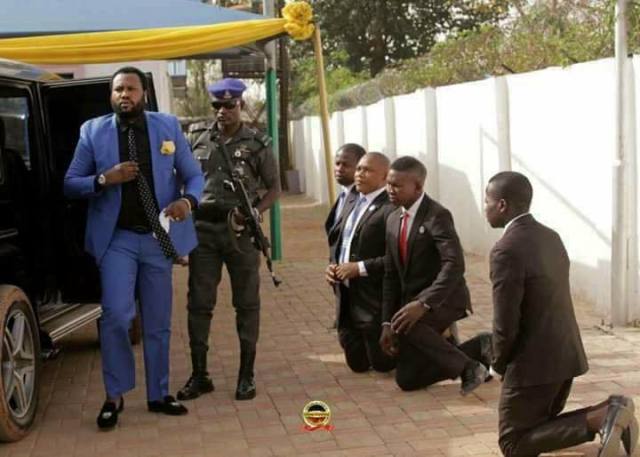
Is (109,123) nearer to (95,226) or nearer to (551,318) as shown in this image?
(95,226)

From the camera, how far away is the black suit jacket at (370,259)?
19.3 ft

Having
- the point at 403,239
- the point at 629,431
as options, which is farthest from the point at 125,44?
the point at 629,431

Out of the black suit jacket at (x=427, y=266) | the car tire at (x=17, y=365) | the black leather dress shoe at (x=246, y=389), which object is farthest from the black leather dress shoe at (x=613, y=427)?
the car tire at (x=17, y=365)

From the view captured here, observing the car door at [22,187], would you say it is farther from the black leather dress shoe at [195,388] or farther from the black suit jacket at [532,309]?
the black suit jacket at [532,309]

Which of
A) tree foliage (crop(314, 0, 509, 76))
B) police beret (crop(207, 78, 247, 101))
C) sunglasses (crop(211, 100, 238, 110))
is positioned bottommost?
sunglasses (crop(211, 100, 238, 110))

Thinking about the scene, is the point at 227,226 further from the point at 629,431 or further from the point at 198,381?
the point at 629,431

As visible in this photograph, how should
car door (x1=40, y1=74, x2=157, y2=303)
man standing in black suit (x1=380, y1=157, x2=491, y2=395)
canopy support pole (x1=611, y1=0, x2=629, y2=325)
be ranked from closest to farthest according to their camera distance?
man standing in black suit (x1=380, y1=157, x2=491, y2=395) < car door (x1=40, y1=74, x2=157, y2=303) < canopy support pole (x1=611, y1=0, x2=629, y2=325)

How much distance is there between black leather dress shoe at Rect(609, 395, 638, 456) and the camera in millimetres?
4180

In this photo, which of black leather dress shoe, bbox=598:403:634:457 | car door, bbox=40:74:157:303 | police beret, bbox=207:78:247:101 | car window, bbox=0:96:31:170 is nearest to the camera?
black leather dress shoe, bbox=598:403:634:457

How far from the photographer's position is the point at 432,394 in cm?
559

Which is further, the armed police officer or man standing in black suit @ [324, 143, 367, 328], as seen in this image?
man standing in black suit @ [324, 143, 367, 328]

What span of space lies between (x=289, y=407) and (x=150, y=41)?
359cm

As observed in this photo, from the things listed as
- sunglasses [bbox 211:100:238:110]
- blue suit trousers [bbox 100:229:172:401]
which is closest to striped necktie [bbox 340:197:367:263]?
sunglasses [bbox 211:100:238:110]

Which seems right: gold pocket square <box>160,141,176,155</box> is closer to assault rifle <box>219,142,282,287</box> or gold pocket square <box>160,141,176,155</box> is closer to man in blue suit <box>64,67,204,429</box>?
man in blue suit <box>64,67,204,429</box>
